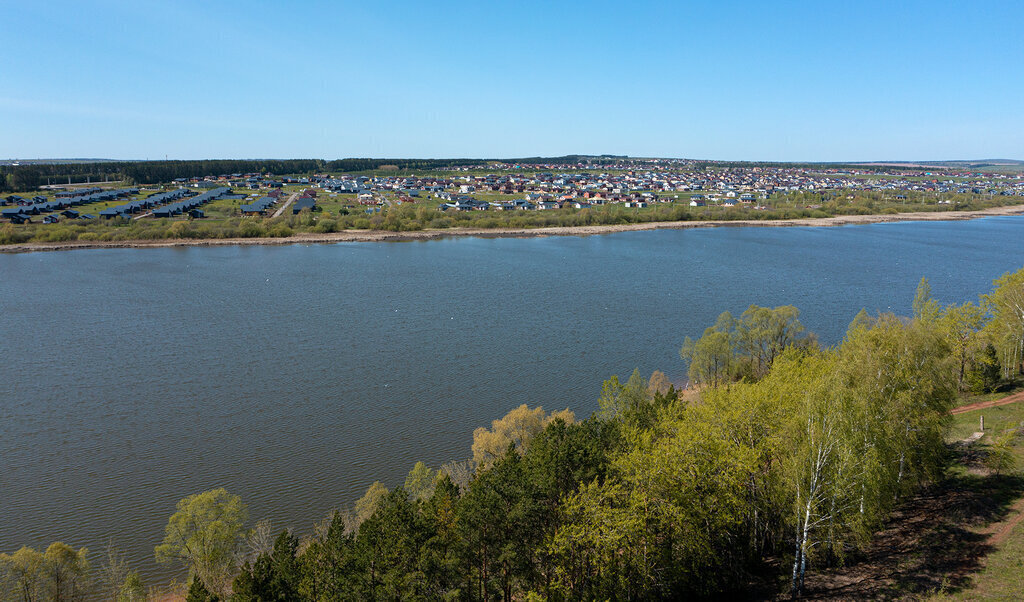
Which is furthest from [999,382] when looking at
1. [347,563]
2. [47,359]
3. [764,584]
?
[47,359]

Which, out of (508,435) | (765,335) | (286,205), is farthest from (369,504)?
(286,205)

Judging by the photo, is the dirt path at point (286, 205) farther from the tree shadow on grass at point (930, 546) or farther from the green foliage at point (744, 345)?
the tree shadow on grass at point (930, 546)

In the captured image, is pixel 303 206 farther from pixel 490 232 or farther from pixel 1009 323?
pixel 1009 323

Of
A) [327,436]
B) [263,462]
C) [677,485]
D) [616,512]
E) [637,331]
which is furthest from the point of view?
[637,331]

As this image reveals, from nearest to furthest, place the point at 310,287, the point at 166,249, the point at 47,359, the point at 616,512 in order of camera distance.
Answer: the point at 616,512, the point at 47,359, the point at 310,287, the point at 166,249

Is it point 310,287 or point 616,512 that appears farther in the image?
point 310,287

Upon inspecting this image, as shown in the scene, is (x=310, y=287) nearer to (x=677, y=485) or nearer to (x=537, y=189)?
(x=677, y=485)
